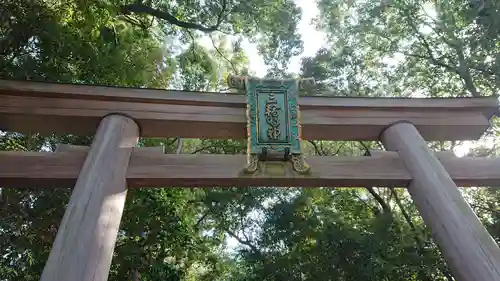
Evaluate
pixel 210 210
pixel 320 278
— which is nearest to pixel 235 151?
pixel 210 210

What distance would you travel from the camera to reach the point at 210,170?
10.1ft

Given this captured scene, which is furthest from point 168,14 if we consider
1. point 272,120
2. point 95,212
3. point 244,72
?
point 95,212

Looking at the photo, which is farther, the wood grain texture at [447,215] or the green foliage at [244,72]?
the green foliage at [244,72]

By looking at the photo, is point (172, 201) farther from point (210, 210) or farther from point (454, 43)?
point (454, 43)

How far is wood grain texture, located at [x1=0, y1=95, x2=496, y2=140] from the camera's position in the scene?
10.7 ft

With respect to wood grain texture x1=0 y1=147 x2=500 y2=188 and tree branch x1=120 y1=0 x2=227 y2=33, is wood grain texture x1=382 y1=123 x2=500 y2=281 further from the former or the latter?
tree branch x1=120 y1=0 x2=227 y2=33

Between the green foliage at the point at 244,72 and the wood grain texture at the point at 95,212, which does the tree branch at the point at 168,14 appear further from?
the wood grain texture at the point at 95,212

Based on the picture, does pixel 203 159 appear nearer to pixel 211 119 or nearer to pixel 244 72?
pixel 211 119

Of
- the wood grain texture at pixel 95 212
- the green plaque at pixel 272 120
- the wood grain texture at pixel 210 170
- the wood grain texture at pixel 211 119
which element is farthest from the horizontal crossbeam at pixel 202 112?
the wood grain texture at pixel 210 170

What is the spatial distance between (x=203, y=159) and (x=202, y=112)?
0.54 m

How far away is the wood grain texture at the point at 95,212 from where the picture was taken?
221 cm

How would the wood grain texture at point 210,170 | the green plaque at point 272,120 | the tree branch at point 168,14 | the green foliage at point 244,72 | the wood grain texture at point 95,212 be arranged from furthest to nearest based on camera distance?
1. the tree branch at point 168,14
2. the green foliage at point 244,72
3. the green plaque at point 272,120
4. the wood grain texture at point 210,170
5. the wood grain texture at point 95,212

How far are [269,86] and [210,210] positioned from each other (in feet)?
18.0

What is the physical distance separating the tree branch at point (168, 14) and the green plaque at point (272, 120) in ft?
12.7
